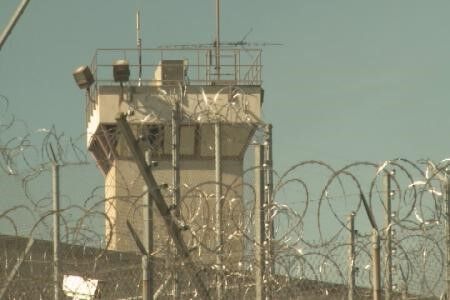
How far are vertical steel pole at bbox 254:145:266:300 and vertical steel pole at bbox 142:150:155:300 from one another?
2.87 ft

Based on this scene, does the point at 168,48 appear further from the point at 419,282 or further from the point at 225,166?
the point at 419,282

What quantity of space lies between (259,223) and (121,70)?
35.2 ft

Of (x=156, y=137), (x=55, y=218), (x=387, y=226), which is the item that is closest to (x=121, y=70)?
(x=156, y=137)

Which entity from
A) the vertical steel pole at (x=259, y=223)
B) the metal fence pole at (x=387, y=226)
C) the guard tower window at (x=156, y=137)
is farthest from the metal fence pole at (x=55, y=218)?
the guard tower window at (x=156, y=137)

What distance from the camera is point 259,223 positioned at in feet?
44.2

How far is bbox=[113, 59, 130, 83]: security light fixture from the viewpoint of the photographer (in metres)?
23.7

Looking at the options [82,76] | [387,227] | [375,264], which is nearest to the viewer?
[375,264]

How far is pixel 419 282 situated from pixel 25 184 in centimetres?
413

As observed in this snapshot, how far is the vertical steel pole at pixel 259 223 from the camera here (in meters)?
13.3

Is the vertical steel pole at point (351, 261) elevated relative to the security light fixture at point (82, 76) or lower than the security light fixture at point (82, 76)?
lower

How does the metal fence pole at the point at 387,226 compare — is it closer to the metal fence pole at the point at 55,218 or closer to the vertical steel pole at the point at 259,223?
the vertical steel pole at the point at 259,223

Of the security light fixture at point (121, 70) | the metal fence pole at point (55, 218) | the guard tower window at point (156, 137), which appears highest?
the security light fixture at point (121, 70)

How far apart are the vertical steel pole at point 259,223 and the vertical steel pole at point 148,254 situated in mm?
876

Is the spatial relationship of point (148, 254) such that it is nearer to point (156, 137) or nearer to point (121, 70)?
point (156, 137)
